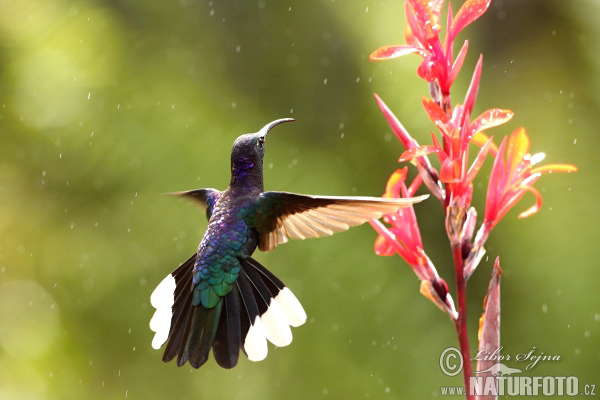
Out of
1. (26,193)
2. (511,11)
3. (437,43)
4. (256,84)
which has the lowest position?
(437,43)

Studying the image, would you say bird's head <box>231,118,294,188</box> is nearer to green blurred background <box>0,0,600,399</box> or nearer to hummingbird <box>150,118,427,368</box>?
hummingbird <box>150,118,427,368</box>

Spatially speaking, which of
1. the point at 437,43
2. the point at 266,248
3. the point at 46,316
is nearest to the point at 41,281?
the point at 46,316

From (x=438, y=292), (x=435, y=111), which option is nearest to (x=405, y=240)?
(x=438, y=292)

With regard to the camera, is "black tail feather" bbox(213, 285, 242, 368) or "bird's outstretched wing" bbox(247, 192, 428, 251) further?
"black tail feather" bbox(213, 285, 242, 368)

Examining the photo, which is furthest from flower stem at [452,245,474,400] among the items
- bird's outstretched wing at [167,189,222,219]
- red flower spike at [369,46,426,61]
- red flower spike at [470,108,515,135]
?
bird's outstretched wing at [167,189,222,219]

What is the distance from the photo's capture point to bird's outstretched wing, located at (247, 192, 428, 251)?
0.95m

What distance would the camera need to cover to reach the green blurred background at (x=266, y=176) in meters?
2.46

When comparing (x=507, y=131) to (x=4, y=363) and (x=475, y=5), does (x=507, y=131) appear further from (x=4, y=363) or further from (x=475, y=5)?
(x=4, y=363)

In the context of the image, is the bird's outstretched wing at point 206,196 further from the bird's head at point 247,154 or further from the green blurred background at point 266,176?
the green blurred background at point 266,176

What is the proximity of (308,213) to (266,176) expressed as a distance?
148cm

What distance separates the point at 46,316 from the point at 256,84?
4.59 feet

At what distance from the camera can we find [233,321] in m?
1.18

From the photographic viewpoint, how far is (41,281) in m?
2.75
